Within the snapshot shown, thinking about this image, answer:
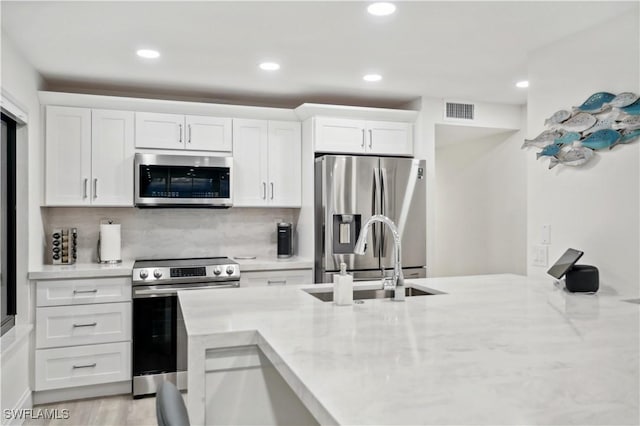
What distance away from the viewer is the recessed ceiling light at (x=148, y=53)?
319cm

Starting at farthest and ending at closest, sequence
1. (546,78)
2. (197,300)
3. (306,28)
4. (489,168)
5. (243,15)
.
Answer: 1. (489,168)
2. (546,78)
3. (306,28)
4. (243,15)
5. (197,300)

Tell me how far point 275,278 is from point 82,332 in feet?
4.81

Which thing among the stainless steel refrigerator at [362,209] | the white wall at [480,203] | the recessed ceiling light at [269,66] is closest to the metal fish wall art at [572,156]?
the stainless steel refrigerator at [362,209]

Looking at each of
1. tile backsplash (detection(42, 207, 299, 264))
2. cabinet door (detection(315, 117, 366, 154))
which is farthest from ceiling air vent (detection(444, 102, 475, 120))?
tile backsplash (detection(42, 207, 299, 264))

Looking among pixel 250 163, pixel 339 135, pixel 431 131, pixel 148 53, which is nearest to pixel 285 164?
pixel 250 163

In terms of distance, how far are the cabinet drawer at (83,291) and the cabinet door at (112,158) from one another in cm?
67

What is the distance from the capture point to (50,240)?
3.97 metres

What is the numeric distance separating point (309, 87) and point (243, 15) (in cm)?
152

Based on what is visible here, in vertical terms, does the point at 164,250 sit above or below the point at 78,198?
below

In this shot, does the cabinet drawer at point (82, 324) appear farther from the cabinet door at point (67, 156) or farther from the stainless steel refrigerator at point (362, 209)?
the stainless steel refrigerator at point (362, 209)

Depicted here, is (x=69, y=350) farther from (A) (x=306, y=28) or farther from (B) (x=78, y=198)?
(A) (x=306, y=28)

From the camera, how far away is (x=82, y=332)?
350 centimetres

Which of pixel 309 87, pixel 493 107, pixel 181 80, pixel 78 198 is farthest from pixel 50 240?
pixel 493 107

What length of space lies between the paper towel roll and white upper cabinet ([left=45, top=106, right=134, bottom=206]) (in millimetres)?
201
